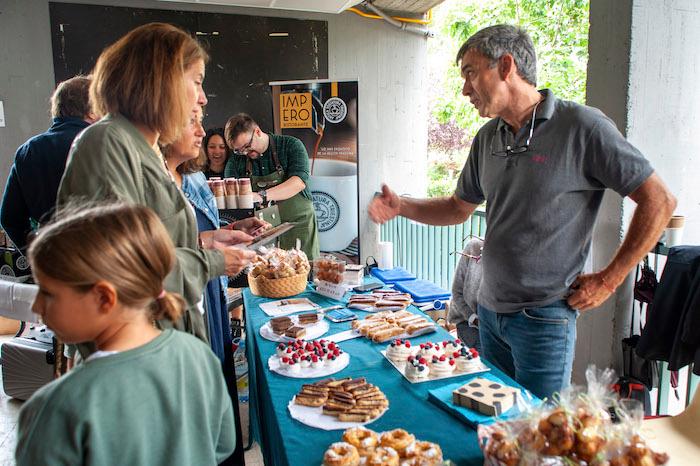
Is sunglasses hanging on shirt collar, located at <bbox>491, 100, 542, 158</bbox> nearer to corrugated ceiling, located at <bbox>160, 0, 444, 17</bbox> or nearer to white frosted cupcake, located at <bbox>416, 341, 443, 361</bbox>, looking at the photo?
white frosted cupcake, located at <bbox>416, 341, 443, 361</bbox>

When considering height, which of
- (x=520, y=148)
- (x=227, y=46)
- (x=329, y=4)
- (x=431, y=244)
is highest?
(x=329, y=4)

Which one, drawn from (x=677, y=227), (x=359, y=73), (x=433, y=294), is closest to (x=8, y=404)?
(x=433, y=294)

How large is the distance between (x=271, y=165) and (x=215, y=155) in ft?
1.86

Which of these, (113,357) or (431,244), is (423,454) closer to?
(113,357)

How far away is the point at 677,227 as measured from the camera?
8.59ft

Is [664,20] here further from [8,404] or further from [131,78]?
[8,404]

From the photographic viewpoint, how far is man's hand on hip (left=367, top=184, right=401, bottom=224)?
7.35 ft

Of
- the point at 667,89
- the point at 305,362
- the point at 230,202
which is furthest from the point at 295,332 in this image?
the point at 667,89

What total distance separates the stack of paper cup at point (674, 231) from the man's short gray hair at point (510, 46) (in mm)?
1289

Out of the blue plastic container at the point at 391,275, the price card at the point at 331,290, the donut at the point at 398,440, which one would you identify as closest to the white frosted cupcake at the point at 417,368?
the donut at the point at 398,440

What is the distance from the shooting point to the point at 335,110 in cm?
532

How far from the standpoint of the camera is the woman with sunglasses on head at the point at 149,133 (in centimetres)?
126

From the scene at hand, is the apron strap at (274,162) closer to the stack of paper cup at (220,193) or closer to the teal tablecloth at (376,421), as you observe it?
the stack of paper cup at (220,193)

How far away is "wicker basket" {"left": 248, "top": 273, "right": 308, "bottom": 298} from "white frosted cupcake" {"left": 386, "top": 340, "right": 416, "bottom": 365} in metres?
0.99
